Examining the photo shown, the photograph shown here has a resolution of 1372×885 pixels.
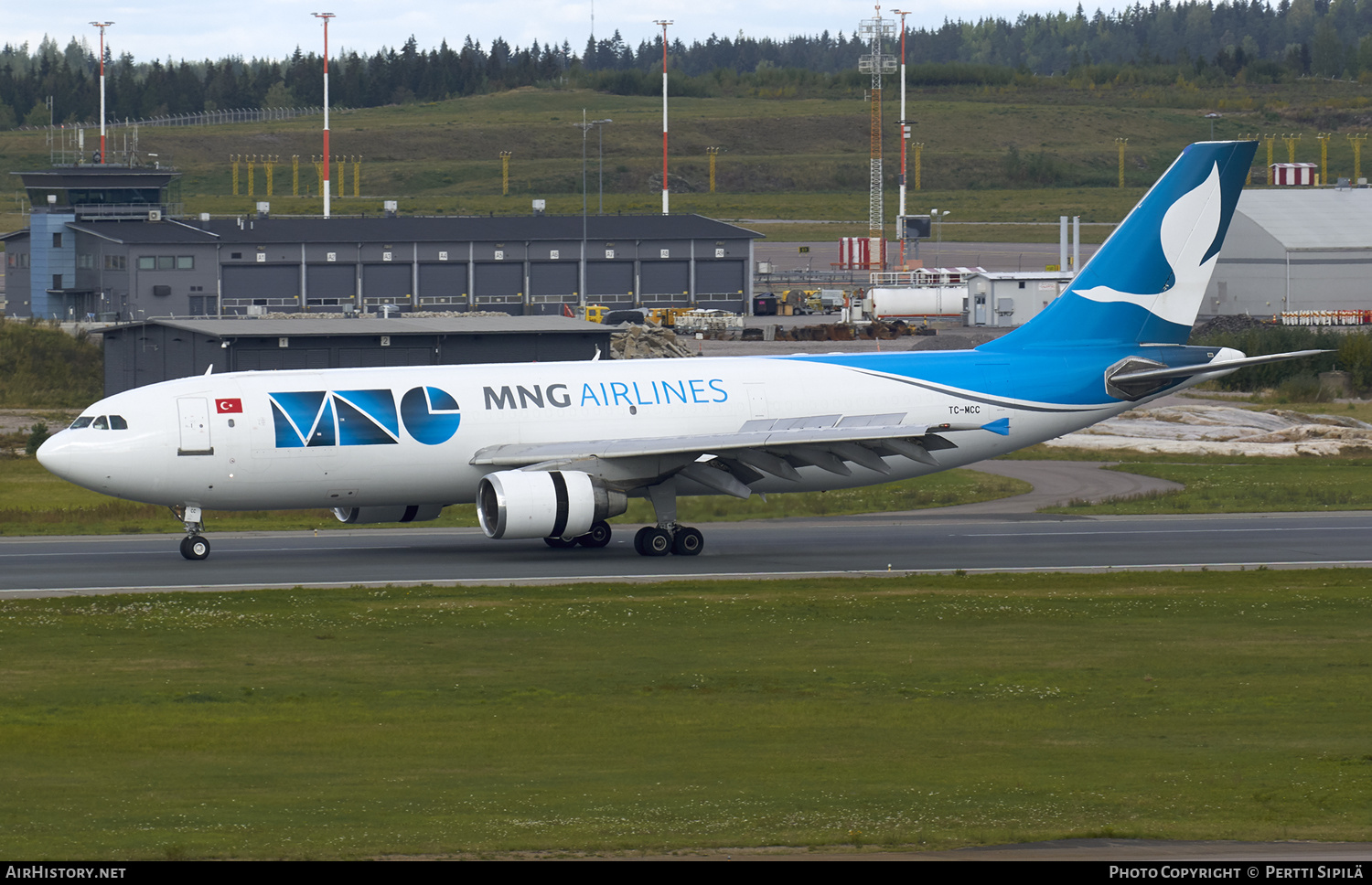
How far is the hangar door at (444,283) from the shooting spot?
121 meters

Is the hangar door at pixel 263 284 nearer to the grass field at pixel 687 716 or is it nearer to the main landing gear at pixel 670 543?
the main landing gear at pixel 670 543

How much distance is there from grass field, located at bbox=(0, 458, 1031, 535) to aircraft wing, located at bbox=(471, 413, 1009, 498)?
309 inches

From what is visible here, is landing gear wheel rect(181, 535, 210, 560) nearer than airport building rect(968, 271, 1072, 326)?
Yes

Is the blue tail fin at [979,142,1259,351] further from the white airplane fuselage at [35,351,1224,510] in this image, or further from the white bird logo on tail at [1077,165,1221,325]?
the white airplane fuselage at [35,351,1224,510]

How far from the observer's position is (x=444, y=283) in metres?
122

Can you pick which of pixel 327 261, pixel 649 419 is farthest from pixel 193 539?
pixel 327 261

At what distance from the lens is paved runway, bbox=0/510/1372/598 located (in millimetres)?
38500

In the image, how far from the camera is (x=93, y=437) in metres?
39.1

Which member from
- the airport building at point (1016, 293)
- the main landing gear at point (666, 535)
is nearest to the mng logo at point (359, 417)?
the main landing gear at point (666, 535)

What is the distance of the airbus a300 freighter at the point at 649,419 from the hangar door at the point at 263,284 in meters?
75.2

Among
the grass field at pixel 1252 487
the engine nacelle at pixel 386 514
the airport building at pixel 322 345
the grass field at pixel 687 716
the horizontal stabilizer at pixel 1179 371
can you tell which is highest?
the airport building at pixel 322 345

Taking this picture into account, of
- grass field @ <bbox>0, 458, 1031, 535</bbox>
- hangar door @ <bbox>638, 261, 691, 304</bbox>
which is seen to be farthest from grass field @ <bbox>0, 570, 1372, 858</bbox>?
hangar door @ <bbox>638, 261, 691, 304</bbox>
